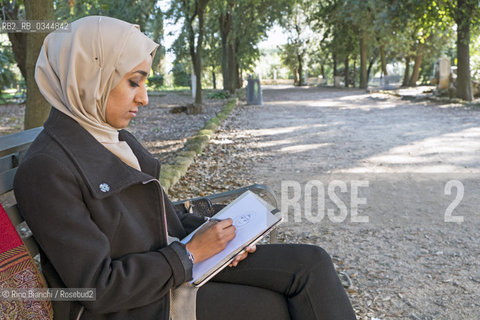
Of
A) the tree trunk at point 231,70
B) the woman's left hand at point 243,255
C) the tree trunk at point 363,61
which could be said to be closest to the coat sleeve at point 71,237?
the woman's left hand at point 243,255

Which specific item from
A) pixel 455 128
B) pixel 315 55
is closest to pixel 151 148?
pixel 455 128

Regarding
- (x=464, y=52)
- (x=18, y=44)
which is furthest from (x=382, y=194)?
(x=464, y=52)

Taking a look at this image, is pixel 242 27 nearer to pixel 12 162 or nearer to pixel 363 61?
pixel 363 61

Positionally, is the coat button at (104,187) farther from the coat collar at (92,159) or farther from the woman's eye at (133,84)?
the woman's eye at (133,84)

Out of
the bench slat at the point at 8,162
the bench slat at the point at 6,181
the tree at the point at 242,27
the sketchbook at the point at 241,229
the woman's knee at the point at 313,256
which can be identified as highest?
the tree at the point at 242,27

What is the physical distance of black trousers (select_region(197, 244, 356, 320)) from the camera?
1.87 metres

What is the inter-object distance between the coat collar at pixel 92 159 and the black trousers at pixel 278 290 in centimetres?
52

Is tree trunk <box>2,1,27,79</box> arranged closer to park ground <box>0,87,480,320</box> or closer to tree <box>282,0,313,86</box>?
park ground <box>0,87,480,320</box>

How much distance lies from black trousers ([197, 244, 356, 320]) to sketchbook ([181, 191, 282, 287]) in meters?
0.11

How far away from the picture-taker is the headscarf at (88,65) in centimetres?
169

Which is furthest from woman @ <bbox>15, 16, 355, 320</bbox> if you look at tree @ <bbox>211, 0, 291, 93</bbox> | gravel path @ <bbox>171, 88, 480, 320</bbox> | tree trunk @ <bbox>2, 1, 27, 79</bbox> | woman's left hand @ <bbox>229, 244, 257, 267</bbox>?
tree @ <bbox>211, 0, 291, 93</bbox>

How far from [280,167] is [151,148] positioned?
9.05ft

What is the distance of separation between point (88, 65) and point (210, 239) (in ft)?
2.46

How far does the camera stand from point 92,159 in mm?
1703
